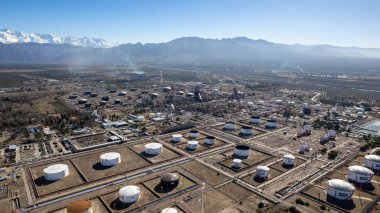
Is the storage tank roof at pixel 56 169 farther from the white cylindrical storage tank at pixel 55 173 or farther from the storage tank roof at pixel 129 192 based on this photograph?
the storage tank roof at pixel 129 192

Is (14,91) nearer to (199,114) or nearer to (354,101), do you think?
(199,114)

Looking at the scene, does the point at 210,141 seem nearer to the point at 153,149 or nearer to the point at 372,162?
the point at 153,149

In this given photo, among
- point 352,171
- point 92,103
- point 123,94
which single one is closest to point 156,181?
point 352,171

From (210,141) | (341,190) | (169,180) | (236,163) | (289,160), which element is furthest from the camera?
(210,141)

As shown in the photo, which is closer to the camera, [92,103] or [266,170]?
[266,170]

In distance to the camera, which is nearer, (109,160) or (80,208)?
(80,208)

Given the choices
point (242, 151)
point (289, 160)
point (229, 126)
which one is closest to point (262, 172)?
point (289, 160)

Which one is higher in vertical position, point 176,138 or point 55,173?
point 55,173

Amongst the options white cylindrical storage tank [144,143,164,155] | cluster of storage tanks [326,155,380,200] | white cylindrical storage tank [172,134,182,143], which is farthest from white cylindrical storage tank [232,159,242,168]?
white cylindrical storage tank [172,134,182,143]

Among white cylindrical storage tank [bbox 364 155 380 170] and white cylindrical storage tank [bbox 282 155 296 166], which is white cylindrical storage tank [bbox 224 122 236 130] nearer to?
white cylindrical storage tank [bbox 282 155 296 166]
